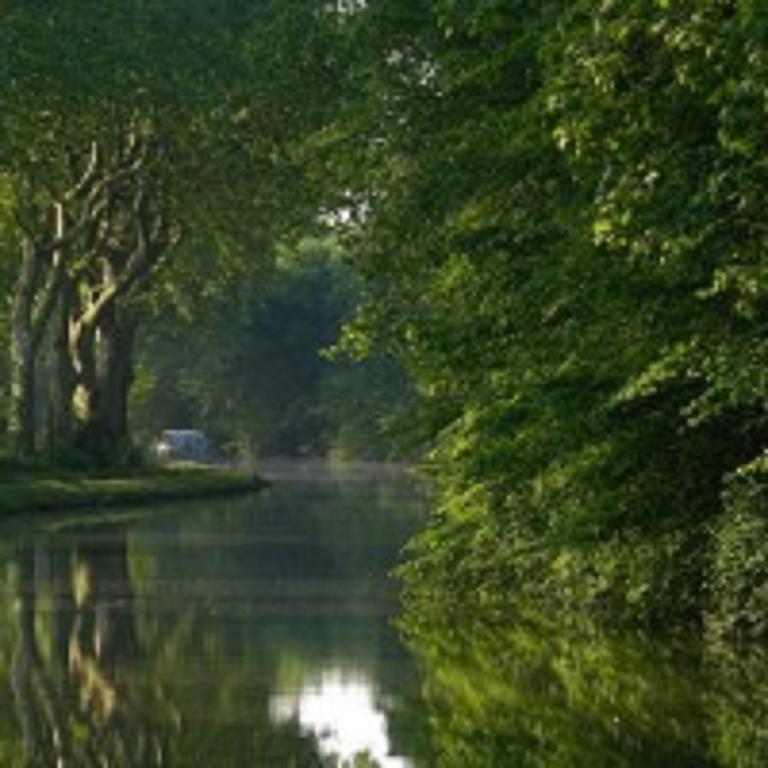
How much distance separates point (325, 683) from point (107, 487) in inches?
1986

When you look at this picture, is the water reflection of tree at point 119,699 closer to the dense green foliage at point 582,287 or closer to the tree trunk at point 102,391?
the dense green foliage at point 582,287

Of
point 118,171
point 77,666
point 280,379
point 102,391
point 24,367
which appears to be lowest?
point 77,666

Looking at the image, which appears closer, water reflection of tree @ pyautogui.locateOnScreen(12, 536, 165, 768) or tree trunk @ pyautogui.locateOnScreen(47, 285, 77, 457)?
water reflection of tree @ pyautogui.locateOnScreen(12, 536, 165, 768)

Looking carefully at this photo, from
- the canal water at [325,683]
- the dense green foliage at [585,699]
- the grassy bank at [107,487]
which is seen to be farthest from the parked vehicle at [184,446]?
the dense green foliage at [585,699]

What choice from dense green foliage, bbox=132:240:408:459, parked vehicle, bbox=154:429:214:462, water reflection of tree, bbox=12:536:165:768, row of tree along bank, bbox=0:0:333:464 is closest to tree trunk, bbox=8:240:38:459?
row of tree along bank, bbox=0:0:333:464

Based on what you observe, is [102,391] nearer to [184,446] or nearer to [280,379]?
[184,446]

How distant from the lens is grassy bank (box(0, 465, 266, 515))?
64188 mm

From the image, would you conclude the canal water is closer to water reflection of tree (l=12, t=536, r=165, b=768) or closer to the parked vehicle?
water reflection of tree (l=12, t=536, r=165, b=768)

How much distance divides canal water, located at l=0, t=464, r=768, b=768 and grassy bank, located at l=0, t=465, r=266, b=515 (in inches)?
1012

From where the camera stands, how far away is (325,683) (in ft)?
72.0

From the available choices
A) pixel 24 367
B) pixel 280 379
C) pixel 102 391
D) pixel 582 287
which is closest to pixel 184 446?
pixel 280 379

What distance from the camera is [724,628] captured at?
2417cm

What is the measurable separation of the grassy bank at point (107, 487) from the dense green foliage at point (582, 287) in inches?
1226

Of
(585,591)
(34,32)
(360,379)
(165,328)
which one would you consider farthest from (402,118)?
(360,379)
